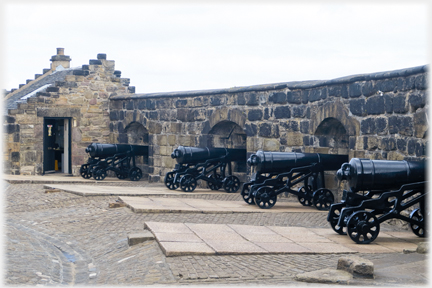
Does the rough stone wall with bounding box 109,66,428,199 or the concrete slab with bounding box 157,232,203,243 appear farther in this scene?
the rough stone wall with bounding box 109,66,428,199

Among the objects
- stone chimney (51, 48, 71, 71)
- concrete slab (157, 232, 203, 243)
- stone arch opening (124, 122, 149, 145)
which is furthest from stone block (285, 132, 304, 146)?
stone chimney (51, 48, 71, 71)

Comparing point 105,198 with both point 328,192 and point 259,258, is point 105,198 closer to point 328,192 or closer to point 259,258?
point 328,192

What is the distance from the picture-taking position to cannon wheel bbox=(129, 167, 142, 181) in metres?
17.0

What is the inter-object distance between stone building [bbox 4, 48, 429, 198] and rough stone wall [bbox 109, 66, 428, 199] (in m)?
0.02

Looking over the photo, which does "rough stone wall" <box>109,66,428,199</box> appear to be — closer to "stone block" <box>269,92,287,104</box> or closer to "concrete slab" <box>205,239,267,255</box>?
"stone block" <box>269,92,287,104</box>

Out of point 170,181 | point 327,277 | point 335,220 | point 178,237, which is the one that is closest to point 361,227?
point 335,220

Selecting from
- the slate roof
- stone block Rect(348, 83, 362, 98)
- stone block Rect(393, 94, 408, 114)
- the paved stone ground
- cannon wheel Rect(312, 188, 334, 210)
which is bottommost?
the paved stone ground

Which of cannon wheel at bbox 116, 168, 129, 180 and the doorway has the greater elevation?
the doorway

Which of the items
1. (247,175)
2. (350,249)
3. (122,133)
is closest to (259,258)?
(350,249)

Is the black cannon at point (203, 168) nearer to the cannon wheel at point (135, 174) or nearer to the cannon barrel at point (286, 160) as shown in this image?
the cannon barrel at point (286, 160)

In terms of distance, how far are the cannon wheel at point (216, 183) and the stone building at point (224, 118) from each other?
72 cm

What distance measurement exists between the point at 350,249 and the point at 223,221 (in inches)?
103

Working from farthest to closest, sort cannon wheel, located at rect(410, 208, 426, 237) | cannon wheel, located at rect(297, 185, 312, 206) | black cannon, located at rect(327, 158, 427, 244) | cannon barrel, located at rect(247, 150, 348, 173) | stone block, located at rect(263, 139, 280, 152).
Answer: stone block, located at rect(263, 139, 280, 152) → cannon wheel, located at rect(297, 185, 312, 206) → cannon barrel, located at rect(247, 150, 348, 173) → cannon wheel, located at rect(410, 208, 426, 237) → black cannon, located at rect(327, 158, 427, 244)

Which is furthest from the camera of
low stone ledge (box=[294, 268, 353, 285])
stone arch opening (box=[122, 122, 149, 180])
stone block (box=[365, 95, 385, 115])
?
stone arch opening (box=[122, 122, 149, 180])
